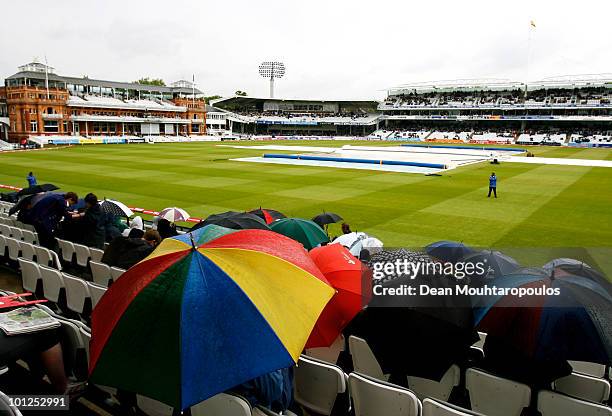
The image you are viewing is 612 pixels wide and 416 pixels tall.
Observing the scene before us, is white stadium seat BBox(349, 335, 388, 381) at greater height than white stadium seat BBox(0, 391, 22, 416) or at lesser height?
lesser

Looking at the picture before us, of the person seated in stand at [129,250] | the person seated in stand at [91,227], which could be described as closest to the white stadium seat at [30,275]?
the person seated in stand at [129,250]

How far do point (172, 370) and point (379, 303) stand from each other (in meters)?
2.18

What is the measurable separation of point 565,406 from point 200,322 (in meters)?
2.83

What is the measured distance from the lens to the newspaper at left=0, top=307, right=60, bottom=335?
4.20 meters

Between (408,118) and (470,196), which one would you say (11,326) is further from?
(408,118)

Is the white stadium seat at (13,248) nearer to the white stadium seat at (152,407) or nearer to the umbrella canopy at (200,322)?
the white stadium seat at (152,407)

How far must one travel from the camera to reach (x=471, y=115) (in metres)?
93.1

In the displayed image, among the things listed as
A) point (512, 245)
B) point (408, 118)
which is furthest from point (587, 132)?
A: point (512, 245)

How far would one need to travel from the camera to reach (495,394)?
3887 mm

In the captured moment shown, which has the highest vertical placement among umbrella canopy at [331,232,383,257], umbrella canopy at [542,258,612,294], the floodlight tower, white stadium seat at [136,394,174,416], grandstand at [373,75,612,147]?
the floodlight tower

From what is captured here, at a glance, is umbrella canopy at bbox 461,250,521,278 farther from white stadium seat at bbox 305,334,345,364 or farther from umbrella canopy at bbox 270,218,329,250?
umbrella canopy at bbox 270,218,329,250

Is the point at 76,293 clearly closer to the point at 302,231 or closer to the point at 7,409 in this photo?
the point at 7,409

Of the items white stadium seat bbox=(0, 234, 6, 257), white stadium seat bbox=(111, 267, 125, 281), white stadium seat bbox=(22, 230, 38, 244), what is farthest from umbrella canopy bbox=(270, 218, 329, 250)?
white stadium seat bbox=(22, 230, 38, 244)

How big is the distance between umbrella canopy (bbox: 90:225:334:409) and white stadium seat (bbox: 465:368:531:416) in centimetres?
156
